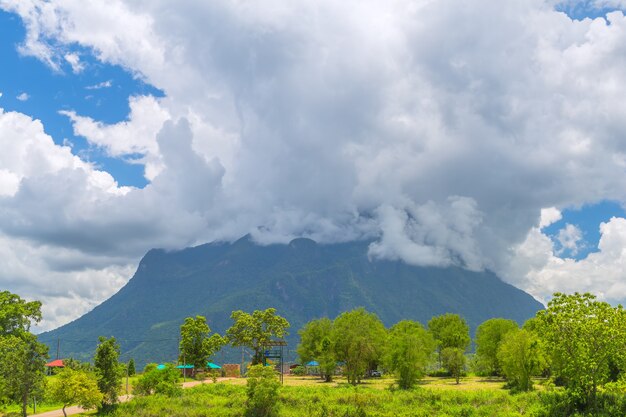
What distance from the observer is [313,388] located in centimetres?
6894

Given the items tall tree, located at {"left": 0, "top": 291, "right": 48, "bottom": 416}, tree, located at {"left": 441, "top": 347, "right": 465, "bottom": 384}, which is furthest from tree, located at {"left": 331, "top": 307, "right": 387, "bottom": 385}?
tall tree, located at {"left": 0, "top": 291, "right": 48, "bottom": 416}

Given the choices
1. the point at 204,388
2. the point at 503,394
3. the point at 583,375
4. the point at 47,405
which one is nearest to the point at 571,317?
the point at 583,375

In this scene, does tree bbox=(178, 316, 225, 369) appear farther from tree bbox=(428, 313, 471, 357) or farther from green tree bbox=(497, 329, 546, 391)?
green tree bbox=(497, 329, 546, 391)

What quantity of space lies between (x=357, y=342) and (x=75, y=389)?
40.5 meters

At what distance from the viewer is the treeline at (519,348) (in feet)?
151

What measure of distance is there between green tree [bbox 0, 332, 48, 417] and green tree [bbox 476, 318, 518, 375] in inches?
2882

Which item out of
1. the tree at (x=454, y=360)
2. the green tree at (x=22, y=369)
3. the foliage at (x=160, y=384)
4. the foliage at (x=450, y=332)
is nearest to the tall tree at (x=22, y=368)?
the green tree at (x=22, y=369)

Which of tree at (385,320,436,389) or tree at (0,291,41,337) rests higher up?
tree at (0,291,41,337)

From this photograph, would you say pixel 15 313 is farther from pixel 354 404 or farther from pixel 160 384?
pixel 354 404

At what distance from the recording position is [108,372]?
187ft

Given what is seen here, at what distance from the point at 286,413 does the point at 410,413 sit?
1265 cm

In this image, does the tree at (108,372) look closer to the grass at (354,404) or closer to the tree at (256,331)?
the grass at (354,404)

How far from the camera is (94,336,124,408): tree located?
185 ft

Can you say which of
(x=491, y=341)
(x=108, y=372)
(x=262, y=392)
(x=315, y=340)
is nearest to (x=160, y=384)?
(x=108, y=372)
